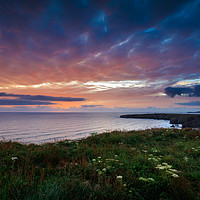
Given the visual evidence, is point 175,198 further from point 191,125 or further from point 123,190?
point 191,125

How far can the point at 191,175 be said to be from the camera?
15.2 feet

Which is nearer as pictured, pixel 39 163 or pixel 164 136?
pixel 39 163

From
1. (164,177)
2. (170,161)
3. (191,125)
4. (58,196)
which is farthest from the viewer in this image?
(191,125)

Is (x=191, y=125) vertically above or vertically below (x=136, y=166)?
below

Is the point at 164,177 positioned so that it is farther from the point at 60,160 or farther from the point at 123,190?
the point at 60,160

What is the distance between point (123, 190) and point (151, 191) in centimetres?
89

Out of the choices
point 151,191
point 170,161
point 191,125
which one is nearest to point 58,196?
point 151,191

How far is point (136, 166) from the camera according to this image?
5371mm

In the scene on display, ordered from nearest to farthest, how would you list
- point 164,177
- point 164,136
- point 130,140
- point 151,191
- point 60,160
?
point 151,191 < point 164,177 < point 60,160 < point 130,140 < point 164,136

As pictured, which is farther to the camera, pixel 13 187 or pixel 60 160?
pixel 60 160

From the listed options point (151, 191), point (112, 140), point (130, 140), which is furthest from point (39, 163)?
point (130, 140)

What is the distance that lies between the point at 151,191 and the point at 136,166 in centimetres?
157

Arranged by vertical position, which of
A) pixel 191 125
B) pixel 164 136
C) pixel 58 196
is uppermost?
pixel 58 196

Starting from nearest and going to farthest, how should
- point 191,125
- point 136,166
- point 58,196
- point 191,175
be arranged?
point 58,196
point 191,175
point 136,166
point 191,125
